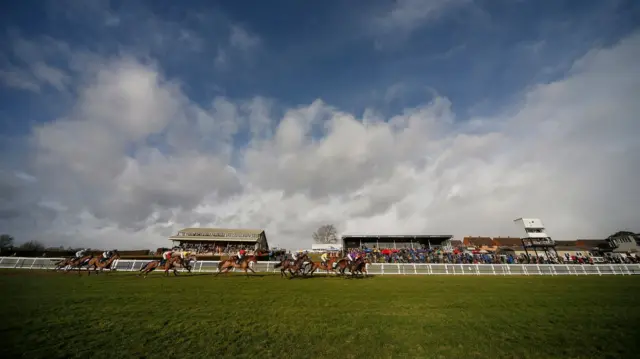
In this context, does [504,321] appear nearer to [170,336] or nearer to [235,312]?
[235,312]

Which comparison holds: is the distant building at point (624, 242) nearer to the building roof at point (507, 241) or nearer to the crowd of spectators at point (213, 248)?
the building roof at point (507, 241)

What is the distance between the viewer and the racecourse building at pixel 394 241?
188 ft

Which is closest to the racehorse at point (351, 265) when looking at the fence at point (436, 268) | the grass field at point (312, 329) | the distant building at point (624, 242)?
the fence at point (436, 268)

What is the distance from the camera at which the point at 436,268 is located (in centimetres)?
2564

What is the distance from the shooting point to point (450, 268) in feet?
83.4

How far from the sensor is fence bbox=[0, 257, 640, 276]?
82.1ft

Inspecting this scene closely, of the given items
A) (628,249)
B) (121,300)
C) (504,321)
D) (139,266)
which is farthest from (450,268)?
(628,249)

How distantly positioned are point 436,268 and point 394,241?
3411 centimetres

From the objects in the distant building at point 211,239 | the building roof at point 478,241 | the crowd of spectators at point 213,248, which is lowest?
the crowd of spectators at point 213,248

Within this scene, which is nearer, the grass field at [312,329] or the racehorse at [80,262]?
the grass field at [312,329]

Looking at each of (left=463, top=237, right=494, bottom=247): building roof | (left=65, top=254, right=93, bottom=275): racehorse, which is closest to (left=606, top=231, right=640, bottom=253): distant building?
(left=463, top=237, right=494, bottom=247): building roof

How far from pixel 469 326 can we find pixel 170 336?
19.7 feet

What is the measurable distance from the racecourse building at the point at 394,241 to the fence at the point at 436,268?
3081 cm

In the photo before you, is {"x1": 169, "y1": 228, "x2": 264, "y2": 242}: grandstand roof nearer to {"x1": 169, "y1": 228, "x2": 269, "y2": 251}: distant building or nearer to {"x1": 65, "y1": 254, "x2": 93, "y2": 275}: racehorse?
{"x1": 169, "y1": 228, "x2": 269, "y2": 251}: distant building
